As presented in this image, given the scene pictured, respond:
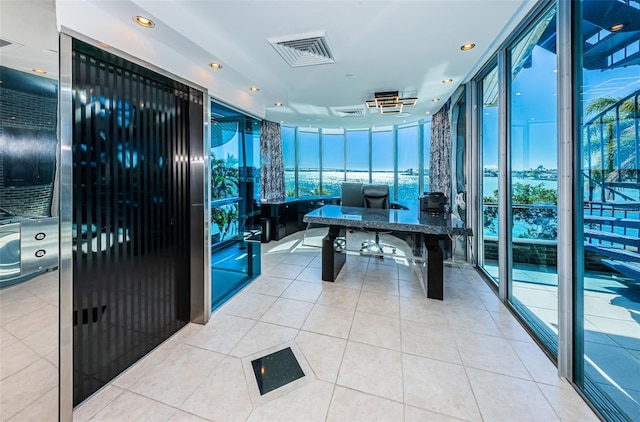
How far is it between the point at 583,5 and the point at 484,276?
3.07 meters

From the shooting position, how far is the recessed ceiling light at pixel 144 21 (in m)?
1.69

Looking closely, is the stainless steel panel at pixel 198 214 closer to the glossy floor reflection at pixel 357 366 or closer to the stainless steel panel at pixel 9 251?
the glossy floor reflection at pixel 357 366

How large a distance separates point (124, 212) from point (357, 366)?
6.95ft

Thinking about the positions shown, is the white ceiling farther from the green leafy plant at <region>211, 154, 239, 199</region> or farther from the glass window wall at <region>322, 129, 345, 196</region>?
the glass window wall at <region>322, 129, 345, 196</region>

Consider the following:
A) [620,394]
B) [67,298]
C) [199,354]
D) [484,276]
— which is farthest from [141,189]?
[484,276]

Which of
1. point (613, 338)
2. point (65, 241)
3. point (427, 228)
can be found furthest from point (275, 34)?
point (613, 338)

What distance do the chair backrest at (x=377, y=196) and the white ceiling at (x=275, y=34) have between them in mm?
1915

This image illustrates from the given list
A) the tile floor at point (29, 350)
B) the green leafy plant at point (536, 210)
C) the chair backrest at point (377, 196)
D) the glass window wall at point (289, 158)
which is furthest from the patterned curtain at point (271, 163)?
the tile floor at point (29, 350)

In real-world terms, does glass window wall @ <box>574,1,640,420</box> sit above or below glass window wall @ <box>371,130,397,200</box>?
below

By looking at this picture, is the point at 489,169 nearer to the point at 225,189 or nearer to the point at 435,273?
the point at 435,273

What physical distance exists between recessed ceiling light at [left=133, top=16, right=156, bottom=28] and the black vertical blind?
29 centimetres

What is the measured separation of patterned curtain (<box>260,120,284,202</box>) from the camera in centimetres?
651

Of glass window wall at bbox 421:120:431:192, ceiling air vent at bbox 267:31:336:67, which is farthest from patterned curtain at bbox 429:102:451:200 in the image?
ceiling air vent at bbox 267:31:336:67

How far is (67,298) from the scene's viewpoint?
58.4 inches
